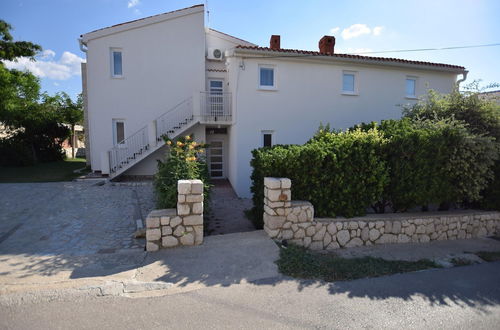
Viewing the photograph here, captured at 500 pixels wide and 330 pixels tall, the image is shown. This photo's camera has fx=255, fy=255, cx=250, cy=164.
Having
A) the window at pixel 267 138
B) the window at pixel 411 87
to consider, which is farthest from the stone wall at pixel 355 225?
the window at pixel 411 87

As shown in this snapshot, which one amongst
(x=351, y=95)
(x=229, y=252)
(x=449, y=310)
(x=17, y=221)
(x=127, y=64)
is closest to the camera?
(x=449, y=310)

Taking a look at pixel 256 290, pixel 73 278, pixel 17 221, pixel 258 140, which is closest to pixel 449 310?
pixel 256 290

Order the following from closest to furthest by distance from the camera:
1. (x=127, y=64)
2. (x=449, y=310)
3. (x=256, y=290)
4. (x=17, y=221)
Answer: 1. (x=449, y=310)
2. (x=256, y=290)
3. (x=17, y=221)
4. (x=127, y=64)

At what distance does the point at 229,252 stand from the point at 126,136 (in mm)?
10188

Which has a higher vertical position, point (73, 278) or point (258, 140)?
point (258, 140)

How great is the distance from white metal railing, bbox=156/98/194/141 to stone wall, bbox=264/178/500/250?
8113 mm

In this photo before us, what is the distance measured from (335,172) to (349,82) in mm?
7252

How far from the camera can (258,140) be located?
10.3 metres

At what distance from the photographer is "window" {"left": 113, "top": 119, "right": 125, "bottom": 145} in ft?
41.1

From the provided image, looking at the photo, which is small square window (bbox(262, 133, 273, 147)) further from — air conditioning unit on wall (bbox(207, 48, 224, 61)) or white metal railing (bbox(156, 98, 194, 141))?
air conditioning unit on wall (bbox(207, 48, 224, 61))

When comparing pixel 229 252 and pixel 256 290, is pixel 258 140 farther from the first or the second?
pixel 256 290

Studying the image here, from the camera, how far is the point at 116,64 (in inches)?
486

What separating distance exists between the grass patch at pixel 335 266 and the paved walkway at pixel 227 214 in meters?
2.13

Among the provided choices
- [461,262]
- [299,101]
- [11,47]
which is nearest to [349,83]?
[299,101]
